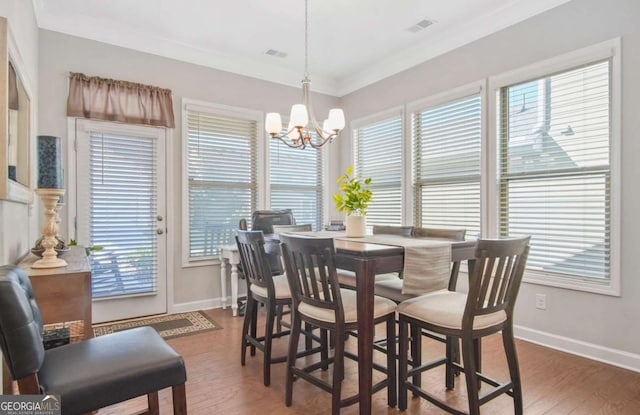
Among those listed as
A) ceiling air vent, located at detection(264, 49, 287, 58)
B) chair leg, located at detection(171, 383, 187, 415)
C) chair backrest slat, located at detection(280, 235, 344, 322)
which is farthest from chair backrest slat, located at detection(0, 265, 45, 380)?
ceiling air vent, located at detection(264, 49, 287, 58)

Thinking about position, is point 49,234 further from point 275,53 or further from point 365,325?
point 275,53

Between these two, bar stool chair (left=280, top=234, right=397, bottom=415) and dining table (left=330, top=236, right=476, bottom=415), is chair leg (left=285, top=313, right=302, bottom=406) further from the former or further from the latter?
dining table (left=330, top=236, right=476, bottom=415)

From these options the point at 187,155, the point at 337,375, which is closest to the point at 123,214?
the point at 187,155

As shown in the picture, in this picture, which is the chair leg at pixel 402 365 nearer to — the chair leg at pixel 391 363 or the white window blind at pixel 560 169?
the chair leg at pixel 391 363

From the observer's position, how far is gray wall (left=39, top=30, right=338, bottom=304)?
343cm

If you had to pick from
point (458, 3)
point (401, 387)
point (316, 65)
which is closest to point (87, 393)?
point (401, 387)

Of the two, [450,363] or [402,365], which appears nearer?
[402,365]

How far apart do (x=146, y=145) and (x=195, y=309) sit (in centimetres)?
190

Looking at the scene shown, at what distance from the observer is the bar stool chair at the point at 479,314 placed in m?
1.74

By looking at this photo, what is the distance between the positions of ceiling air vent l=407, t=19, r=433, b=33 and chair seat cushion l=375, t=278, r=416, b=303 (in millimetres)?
2562

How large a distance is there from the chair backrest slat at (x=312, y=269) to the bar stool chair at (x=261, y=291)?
1.05 ft

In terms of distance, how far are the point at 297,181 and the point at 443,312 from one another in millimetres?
3401

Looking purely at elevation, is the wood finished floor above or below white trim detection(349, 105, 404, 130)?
below

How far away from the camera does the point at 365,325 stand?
184cm
